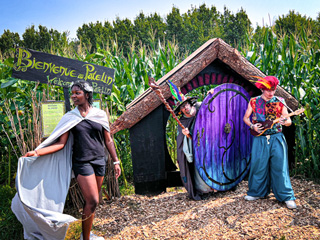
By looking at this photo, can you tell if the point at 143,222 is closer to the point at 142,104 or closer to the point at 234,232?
the point at 234,232

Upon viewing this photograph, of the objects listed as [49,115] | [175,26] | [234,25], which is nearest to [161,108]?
[49,115]

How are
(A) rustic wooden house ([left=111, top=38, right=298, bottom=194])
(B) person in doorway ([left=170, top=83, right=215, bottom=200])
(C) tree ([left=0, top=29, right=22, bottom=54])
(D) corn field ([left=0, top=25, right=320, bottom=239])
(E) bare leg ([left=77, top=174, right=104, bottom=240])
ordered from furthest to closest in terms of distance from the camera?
1. (C) tree ([left=0, top=29, right=22, bottom=54])
2. (D) corn field ([left=0, top=25, right=320, bottom=239])
3. (A) rustic wooden house ([left=111, top=38, right=298, bottom=194])
4. (B) person in doorway ([left=170, top=83, right=215, bottom=200])
5. (E) bare leg ([left=77, top=174, right=104, bottom=240])

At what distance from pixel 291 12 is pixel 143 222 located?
29912 mm

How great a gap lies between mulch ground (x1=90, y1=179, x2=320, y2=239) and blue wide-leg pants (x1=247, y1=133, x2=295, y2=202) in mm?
155

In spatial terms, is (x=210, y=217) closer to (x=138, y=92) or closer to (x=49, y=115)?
(x=49, y=115)

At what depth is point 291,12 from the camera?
27141mm

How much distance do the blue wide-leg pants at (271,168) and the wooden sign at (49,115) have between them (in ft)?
8.52

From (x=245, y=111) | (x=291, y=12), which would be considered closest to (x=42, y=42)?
(x=291, y=12)

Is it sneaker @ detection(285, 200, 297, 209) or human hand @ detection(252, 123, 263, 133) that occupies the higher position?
human hand @ detection(252, 123, 263, 133)

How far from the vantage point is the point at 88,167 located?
8.73ft

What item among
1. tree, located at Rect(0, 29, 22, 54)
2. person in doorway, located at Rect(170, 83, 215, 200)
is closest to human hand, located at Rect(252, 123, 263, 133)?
person in doorway, located at Rect(170, 83, 215, 200)

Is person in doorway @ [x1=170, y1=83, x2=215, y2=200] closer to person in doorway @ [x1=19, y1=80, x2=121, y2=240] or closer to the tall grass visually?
person in doorway @ [x1=19, y1=80, x2=121, y2=240]

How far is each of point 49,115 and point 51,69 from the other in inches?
22.0

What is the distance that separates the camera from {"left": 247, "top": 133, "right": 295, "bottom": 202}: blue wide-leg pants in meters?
3.54
